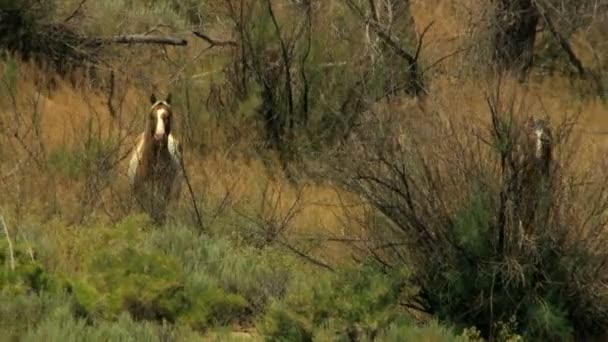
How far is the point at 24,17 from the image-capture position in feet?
54.9

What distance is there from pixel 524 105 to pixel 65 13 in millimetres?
10574

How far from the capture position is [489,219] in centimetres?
801

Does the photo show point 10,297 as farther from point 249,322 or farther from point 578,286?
point 578,286

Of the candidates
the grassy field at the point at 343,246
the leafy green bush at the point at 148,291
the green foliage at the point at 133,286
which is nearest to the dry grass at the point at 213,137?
the grassy field at the point at 343,246

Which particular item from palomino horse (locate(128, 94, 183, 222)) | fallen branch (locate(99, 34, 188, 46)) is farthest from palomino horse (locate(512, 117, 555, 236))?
fallen branch (locate(99, 34, 188, 46))

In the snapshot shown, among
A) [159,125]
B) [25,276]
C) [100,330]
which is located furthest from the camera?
[159,125]

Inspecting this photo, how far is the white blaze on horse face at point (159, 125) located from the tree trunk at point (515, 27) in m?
9.08

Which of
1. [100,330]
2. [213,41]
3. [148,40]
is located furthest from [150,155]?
[148,40]

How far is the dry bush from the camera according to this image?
7973 mm

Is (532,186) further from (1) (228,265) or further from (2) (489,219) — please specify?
(1) (228,265)

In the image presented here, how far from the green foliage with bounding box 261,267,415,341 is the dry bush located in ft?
2.04

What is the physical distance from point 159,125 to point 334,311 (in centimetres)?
475

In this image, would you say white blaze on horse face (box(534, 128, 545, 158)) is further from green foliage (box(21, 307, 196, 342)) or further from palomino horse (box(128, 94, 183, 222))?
palomino horse (box(128, 94, 183, 222))

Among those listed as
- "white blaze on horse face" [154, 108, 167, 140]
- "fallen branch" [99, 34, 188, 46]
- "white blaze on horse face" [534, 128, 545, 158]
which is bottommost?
"white blaze on horse face" [154, 108, 167, 140]
